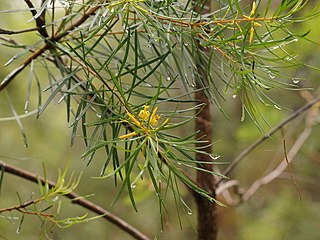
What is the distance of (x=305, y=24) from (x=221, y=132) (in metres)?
1.60

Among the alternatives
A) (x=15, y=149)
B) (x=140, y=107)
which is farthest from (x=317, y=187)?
(x=140, y=107)

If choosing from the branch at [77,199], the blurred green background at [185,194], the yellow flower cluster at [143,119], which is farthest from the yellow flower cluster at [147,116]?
the blurred green background at [185,194]

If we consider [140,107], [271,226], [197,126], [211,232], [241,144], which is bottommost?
[271,226]

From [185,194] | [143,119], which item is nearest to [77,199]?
[143,119]

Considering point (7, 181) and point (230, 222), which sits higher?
point (7, 181)

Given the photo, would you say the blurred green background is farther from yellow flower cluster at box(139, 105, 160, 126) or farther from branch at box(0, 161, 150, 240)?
yellow flower cluster at box(139, 105, 160, 126)

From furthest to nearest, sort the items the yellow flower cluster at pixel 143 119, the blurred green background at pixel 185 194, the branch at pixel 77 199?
the blurred green background at pixel 185 194, the branch at pixel 77 199, the yellow flower cluster at pixel 143 119

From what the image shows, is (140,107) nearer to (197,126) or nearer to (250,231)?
(197,126)

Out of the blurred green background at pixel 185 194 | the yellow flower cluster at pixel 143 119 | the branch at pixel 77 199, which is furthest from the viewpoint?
the blurred green background at pixel 185 194

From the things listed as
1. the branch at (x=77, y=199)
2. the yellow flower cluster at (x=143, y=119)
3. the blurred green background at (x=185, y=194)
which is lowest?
the blurred green background at (x=185, y=194)

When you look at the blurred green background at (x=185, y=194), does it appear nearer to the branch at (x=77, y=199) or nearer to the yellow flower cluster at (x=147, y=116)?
the branch at (x=77, y=199)

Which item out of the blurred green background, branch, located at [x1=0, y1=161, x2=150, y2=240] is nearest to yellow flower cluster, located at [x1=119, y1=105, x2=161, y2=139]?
branch, located at [x1=0, y1=161, x2=150, y2=240]

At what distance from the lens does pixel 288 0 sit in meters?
0.40

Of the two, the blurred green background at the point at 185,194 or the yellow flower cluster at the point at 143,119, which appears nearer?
the yellow flower cluster at the point at 143,119
